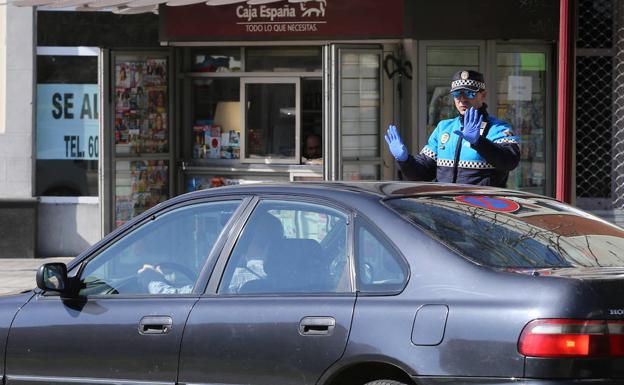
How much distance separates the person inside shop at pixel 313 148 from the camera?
1273 centimetres

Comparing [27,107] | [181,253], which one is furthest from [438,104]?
[181,253]

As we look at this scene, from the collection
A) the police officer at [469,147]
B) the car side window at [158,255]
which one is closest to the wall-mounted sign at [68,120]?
the police officer at [469,147]

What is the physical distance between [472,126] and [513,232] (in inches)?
94.5

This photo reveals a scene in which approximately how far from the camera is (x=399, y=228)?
4.59 meters

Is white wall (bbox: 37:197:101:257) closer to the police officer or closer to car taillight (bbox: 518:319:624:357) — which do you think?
the police officer

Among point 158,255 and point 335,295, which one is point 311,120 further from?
point 335,295

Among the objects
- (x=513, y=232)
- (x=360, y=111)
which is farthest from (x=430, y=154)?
(x=360, y=111)

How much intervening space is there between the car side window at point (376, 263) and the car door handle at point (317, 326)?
196 mm

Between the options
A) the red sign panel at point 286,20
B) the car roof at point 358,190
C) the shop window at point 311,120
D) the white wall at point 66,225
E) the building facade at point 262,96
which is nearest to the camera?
the car roof at point 358,190

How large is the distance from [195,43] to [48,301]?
6.58 m

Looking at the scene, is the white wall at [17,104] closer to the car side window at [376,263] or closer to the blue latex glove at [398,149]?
the blue latex glove at [398,149]

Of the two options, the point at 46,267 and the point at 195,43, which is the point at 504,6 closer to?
the point at 195,43

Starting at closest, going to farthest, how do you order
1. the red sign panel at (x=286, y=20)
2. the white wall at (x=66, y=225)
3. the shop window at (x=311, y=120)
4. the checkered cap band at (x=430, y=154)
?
the checkered cap band at (x=430, y=154), the red sign panel at (x=286, y=20), the shop window at (x=311, y=120), the white wall at (x=66, y=225)

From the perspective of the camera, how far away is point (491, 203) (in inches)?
199
